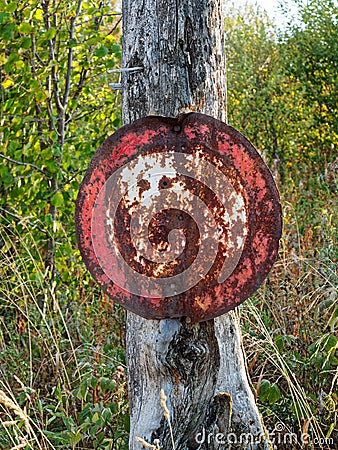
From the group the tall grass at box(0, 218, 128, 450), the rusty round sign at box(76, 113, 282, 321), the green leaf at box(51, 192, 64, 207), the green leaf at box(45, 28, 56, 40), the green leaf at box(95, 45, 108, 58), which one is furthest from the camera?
the green leaf at box(51, 192, 64, 207)

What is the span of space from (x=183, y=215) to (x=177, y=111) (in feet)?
0.94

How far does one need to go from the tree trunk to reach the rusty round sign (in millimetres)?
95

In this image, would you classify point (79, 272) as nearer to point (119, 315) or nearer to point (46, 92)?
point (119, 315)

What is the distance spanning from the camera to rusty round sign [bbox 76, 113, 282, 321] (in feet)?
5.42

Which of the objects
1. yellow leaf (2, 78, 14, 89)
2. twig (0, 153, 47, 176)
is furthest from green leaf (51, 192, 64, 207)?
yellow leaf (2, 78, 14, 89)

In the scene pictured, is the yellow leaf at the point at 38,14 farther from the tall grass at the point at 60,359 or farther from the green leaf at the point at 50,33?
the tall grass at the point at 60,359

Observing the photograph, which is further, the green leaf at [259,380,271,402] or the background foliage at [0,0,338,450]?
the background foliage at [0,0,338,450]

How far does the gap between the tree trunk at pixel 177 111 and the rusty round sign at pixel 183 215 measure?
9cm

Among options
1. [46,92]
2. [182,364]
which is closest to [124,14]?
[182,364]

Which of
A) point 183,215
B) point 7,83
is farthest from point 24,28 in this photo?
point 183,215

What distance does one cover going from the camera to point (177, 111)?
1.74m

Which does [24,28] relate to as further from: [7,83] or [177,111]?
[177,111]

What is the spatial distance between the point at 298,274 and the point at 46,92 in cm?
171

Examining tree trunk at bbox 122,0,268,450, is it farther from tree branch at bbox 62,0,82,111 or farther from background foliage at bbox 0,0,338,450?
tree branch at bbox 62,0,82,111
